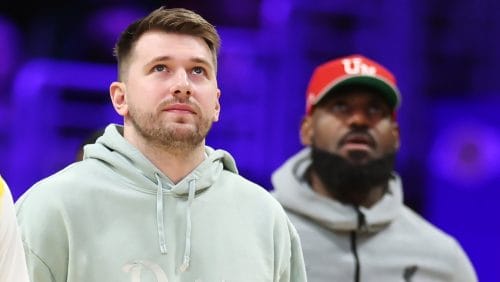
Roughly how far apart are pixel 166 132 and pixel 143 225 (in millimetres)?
173

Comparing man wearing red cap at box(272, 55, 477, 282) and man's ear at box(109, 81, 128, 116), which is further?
man wearing red cap at box(272, 55, 477, 282)

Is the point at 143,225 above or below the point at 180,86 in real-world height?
below

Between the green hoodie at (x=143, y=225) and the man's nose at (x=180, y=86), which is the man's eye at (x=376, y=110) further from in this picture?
the man's nose at (x=180, y=86)

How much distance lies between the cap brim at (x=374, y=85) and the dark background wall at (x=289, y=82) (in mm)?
1232

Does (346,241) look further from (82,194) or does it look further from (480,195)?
(480,195)

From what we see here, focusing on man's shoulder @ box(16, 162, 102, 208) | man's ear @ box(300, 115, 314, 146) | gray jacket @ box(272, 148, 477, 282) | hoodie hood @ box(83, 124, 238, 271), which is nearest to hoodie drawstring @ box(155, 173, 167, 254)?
hoodie hood @ box(83, 124, 238, 271)

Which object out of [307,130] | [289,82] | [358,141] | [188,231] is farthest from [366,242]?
[289,82]

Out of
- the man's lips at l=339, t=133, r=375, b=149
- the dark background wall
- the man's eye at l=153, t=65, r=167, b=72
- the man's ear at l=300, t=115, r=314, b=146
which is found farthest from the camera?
the dark background wall

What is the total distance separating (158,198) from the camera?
Result: 221 cm

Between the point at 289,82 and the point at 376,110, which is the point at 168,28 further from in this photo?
the point at 289,82

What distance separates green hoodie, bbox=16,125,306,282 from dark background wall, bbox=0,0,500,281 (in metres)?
1.95

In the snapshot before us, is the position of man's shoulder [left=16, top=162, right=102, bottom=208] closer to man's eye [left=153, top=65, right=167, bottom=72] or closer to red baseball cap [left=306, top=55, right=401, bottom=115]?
man's eye [left=153, top=65, right=167, bottom=72]

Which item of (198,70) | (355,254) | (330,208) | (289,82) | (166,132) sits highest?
(289,82)

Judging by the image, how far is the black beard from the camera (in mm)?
3162
